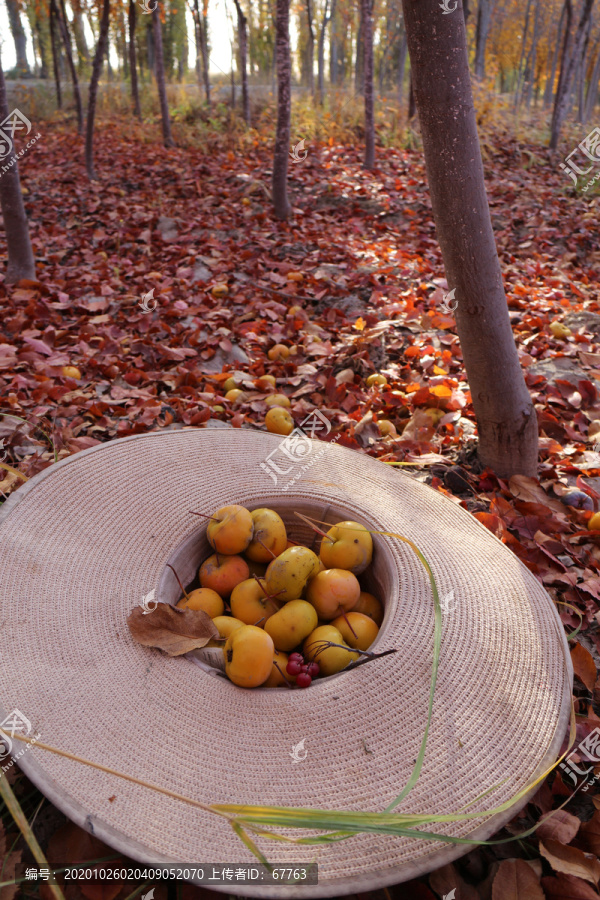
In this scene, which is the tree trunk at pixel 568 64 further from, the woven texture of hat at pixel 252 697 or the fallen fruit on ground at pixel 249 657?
the fallen fruit on ground at pixel 249 657

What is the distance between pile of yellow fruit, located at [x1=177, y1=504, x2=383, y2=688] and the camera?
146cm

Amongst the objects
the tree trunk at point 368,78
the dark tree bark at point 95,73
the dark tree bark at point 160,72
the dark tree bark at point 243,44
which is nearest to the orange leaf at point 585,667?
the tree trunk at point 368,78

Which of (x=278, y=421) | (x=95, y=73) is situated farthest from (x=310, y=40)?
(x=278, y=421)

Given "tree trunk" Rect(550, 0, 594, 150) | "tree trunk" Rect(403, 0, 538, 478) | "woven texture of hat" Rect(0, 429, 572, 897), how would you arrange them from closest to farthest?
"woven texture of hat" Rect(0, 429, 572, 897) → "tree trunk" Rect(403, 0, 538, 478) → "tree trunk" Rect(550, 0, 594, 150)

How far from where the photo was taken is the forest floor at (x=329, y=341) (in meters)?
1.83

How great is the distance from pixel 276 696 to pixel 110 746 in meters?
0.37

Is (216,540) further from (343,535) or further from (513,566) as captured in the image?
Result: (513,566)

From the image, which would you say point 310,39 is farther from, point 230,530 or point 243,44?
point 230,530

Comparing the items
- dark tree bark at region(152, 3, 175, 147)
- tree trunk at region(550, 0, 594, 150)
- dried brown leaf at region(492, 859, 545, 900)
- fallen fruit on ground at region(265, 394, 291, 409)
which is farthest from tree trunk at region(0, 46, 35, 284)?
tree trunk at region(550, 0, 594, 150)

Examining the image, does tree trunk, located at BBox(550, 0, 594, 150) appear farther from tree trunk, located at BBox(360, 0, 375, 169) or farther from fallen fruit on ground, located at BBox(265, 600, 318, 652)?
fallen fruit on ground, located at BBox(265, 600, 318, 652)

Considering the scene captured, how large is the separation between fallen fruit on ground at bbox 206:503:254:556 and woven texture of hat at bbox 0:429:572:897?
0.35 feet

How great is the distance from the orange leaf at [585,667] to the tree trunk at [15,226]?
448 cm

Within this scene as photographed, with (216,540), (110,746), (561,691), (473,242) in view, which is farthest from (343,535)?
(473,242)

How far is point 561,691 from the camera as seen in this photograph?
1.29 metres
